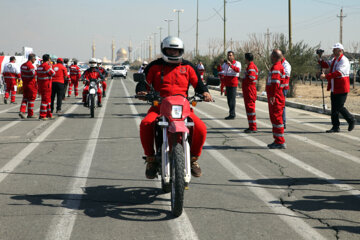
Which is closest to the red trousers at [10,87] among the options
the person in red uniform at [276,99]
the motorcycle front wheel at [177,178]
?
the person in red uniform at [276,99]

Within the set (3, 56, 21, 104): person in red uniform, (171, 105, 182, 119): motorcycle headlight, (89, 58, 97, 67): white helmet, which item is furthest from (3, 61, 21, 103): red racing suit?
(171, 105, 182, 119): motorcycle headlight

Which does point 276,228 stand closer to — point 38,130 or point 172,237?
point 172,237

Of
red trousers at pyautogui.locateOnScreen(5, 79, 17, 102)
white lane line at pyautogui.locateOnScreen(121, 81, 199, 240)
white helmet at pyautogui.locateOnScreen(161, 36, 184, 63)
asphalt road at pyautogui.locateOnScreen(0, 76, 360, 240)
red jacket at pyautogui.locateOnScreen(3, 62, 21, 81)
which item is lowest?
white lane line at pyautogui.locateOnScreen(121, 81, 199, 240)

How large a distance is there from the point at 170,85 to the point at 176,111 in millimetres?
785

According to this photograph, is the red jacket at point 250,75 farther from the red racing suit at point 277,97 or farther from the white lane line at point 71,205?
the white lane line at point 71,205

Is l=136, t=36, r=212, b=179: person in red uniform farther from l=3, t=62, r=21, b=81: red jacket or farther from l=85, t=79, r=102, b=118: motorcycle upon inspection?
l=3, t=62, r=21, b=81: red jacket

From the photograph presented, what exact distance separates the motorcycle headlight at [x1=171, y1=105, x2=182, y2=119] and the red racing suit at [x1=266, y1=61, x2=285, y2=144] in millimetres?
4942

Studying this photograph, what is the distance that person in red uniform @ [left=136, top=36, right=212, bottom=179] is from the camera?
5945 millimetres

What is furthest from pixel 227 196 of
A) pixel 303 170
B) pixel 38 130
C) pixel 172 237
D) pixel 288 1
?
pixel 288 1

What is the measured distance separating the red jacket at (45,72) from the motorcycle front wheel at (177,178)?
10.6 metres

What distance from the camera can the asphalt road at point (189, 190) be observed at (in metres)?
5.00

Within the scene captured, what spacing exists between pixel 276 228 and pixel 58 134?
26.7ft

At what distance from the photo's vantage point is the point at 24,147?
10.2 m

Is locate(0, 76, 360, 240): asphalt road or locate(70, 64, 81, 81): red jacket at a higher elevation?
locate(70, 64, 81, 81): red jacket
